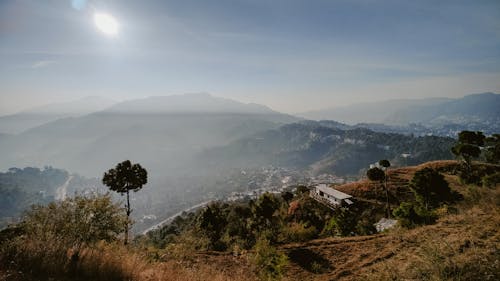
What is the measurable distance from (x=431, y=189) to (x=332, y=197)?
49.0ft

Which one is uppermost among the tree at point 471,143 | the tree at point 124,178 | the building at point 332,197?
the tree at point 471,143

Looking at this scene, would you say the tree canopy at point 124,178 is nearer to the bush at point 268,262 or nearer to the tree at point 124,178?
the tree at point 124,178

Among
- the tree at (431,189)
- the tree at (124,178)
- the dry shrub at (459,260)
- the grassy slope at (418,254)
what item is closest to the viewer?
the dry shrub at (459,260)

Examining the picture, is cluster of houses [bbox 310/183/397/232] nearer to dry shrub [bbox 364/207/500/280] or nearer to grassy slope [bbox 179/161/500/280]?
grassy slope [bbox 179/161/500/280]

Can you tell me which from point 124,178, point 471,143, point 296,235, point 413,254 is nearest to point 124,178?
point 124,178

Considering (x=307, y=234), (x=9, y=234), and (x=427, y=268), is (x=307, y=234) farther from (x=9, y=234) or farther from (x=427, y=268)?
(x=9, y=234)

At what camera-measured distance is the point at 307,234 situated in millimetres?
12633

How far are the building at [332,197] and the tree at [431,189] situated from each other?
32.0ft

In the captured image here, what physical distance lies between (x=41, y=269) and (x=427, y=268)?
596 centimetres

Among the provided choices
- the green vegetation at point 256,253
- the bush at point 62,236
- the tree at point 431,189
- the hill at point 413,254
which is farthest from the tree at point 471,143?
the bush at point 62,236

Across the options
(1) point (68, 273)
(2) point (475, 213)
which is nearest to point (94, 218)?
(1) point (68, 273)

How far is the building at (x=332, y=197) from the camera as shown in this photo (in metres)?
29.0

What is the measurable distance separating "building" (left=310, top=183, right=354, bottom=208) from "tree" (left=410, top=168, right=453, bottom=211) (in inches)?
383

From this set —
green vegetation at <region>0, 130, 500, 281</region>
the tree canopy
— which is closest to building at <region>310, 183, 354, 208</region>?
green vegetation at <region>0, 130, 500, 281</region>
